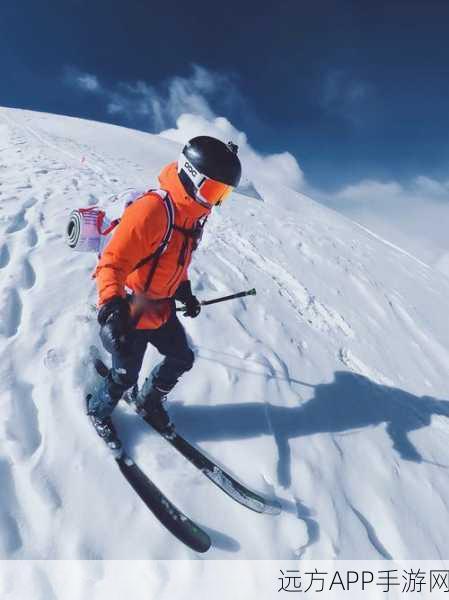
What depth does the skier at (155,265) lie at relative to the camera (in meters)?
2.84

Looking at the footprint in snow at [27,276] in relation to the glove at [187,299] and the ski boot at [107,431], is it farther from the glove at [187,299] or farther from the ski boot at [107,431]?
the ski boot at [107,431]

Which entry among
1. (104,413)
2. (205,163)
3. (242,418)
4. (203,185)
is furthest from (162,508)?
(205,163)

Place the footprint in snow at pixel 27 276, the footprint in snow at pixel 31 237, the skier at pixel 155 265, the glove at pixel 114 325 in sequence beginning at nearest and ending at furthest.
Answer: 1. the glove at pixel 114 325
2. the skier at pixel 155 265
3. the footprint in snow at pixel 27 276
4. the footprint in snow at pixel 31 237

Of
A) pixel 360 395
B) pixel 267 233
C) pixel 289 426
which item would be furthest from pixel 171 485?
pixel 267 233

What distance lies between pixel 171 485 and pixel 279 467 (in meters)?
1.06

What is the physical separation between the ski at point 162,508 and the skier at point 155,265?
0.21 metres

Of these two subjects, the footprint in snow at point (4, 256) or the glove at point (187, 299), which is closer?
the glove at point (187, 299)

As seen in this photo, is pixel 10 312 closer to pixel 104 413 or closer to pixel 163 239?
pixel 104 413

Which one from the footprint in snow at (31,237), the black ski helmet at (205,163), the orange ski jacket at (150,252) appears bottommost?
the footprint in snow at (31,237)

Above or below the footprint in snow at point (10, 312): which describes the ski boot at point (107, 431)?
above

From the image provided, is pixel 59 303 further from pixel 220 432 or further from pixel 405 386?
pixel 405 386

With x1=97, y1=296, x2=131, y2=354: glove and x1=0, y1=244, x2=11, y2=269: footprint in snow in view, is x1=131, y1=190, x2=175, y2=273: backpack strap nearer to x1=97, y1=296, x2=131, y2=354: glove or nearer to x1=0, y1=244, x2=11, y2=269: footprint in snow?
x1=97, y1=296, x2=131, y2=354: glove

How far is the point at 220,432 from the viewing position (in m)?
3.88

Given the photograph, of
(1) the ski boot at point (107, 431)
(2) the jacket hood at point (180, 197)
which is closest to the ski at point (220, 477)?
(1) the ski boot at point (107, 431)
